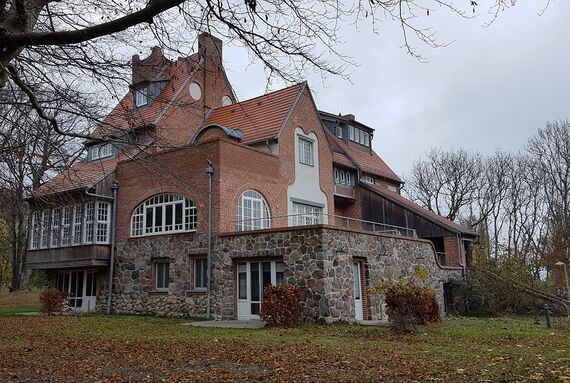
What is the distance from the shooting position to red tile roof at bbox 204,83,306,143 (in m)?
23.8

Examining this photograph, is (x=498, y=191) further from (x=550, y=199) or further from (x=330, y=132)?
(x=330, y=132)

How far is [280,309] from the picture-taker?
16.1 meters

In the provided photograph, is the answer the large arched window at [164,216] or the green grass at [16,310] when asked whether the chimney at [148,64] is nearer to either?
the large arched window at [164,216]

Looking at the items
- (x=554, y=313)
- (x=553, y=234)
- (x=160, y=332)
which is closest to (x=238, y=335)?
(x=160, y=332)

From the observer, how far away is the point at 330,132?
3481 centimetres

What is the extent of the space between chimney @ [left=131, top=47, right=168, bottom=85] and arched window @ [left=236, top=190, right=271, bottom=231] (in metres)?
13.6

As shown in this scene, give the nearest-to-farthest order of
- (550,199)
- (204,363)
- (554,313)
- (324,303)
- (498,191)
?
1. (204,363)
2. (324,303)
3. (554,313)
4. (550,199)
5. (498,191)

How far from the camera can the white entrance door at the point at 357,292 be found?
1898cm

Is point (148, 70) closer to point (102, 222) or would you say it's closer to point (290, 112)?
point (290, 112)

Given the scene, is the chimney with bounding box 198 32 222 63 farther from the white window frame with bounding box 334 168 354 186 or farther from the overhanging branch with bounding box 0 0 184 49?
the white window frame with bounding box 334 168 354 186

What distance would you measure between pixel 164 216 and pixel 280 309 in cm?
808

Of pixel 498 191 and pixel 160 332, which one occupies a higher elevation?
pixel 498 191

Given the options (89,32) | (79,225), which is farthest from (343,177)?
(89,32)

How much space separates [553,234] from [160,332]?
28139 mm
